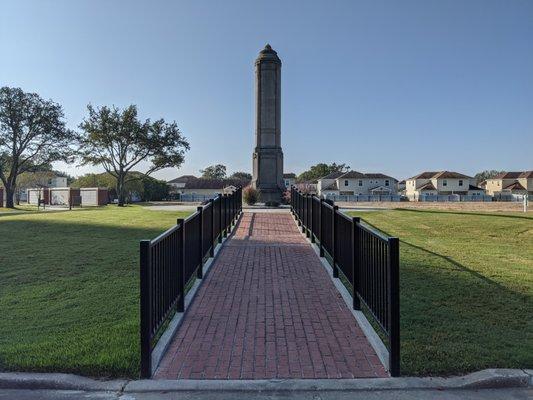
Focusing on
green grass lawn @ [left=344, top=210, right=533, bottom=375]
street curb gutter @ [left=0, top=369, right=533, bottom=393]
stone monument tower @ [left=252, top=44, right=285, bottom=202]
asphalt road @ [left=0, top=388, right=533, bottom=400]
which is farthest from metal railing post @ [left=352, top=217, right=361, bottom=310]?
stone monument tower @ [left=252, top=44, right=285, bottom=202]

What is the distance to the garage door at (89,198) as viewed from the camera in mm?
48472

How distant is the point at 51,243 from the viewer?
11.1 m

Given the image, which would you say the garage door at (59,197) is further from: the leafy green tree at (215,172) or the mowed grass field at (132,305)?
the leafy green tree at (215,172)

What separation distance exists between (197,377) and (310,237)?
789 centimetres

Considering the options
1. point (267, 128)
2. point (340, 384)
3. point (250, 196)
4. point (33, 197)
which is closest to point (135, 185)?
point (33, 197)

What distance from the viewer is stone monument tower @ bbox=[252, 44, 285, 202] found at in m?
25.6

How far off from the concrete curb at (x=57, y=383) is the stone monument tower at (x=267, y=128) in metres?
21.9

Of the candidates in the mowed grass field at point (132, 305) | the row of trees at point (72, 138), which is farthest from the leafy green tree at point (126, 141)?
the mowed grass field at point (132, 305)

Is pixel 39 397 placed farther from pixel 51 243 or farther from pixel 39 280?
pixel 51 243

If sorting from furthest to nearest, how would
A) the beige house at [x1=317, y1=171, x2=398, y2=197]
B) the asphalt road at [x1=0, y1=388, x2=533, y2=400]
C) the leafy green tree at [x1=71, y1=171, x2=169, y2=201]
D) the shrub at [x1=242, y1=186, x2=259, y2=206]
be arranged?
the beige house at [x1=317, y1=171, x2=398, y2=197] < the leafy green tree at [x1=71, y1=171, x2=169, y2=201] < the shrub at [x1=242, y1=186, x2=259, y2=206] < the asphalt road at [x1=0, y1=388, x2=533, y2=400]

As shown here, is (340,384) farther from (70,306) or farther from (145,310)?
(70,306)

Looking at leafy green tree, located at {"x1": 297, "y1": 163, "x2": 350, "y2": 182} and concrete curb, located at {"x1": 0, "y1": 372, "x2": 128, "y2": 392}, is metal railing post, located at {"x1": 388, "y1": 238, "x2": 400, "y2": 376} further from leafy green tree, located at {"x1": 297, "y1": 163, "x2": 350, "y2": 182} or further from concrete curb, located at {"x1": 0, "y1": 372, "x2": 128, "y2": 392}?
leafy green tree, located at {"x1": 297, "y1": 163, "x2": 350, "y2": 182}

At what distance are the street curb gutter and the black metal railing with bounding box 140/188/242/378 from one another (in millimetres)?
266

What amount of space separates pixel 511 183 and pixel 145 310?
4353 inches
